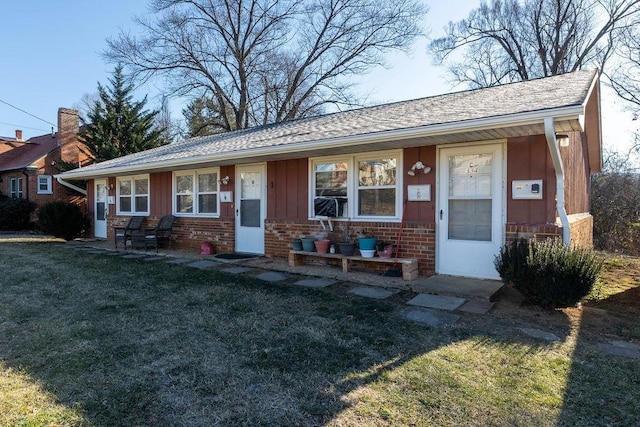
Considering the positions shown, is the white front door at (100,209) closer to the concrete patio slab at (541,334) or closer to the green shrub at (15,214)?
the green shrub at (15,214)

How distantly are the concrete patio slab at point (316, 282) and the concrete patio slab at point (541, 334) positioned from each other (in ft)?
8.84

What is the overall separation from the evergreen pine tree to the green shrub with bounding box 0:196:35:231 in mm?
3635

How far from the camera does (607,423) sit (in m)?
2.25

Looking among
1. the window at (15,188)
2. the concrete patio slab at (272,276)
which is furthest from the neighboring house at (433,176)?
the window at (15,188)

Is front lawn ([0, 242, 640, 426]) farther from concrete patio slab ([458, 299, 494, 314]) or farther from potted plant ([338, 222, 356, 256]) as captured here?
potted plant ([338, 222, 356, 256])

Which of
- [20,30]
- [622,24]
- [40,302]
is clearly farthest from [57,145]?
[622,24]

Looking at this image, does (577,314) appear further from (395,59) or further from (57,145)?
(57,145)

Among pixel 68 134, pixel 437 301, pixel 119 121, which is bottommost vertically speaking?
pixel 437 301

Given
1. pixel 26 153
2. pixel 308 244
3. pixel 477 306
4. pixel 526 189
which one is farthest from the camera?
pixel 26 153

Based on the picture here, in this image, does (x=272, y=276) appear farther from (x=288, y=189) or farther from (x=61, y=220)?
(x=61, y=220)

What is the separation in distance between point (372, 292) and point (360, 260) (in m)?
1.34

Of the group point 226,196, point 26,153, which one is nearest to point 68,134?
point 26,153

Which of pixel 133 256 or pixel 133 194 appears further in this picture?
pixel 133 194

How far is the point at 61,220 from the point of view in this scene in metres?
12.5
